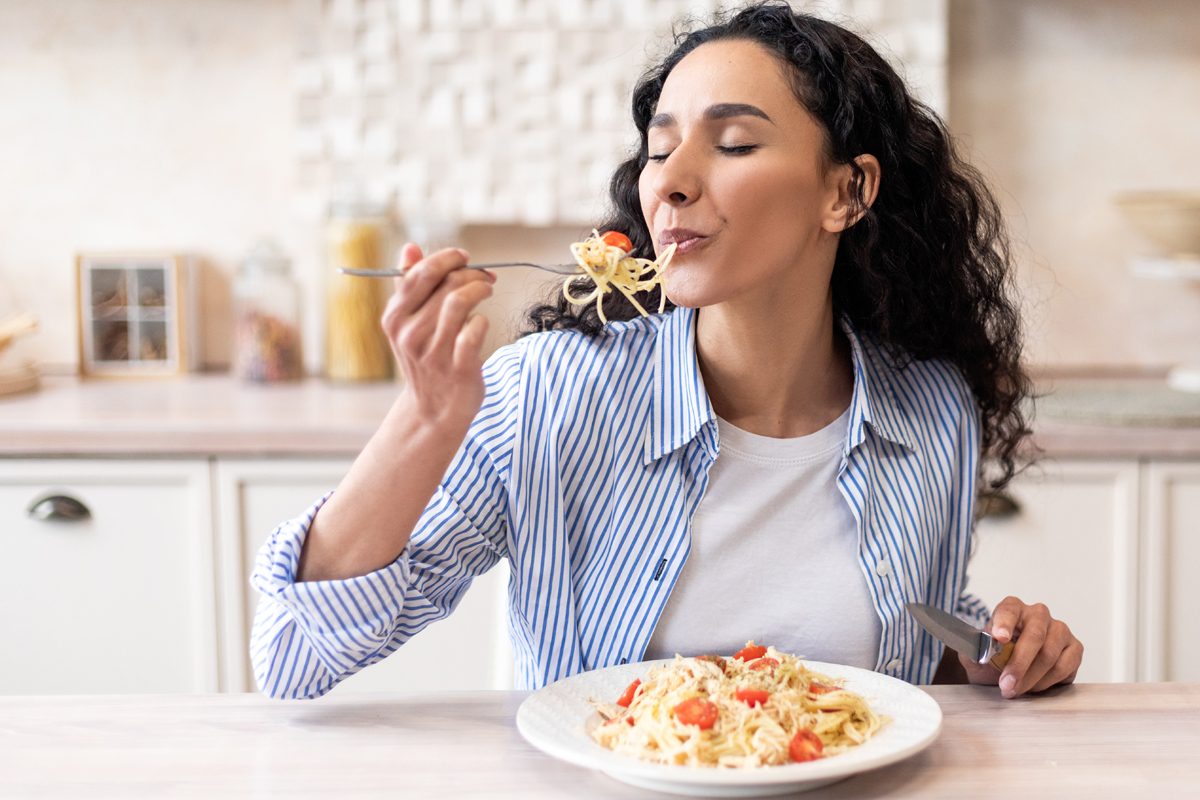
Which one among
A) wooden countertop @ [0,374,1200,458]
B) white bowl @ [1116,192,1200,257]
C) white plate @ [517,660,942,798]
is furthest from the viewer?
white bowl @ [1116,192,1200,257]

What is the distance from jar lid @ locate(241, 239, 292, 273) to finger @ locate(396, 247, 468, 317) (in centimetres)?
165

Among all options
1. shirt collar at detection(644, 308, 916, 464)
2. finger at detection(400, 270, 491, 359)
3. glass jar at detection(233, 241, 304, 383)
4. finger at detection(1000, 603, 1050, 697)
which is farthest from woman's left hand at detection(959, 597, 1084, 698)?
glass jar at detection(233, 241, 304, 383)

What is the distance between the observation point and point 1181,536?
2016mm

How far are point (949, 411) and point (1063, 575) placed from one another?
85 cm

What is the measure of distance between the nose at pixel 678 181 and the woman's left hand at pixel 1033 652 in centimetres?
52

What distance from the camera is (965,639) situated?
1084 mm

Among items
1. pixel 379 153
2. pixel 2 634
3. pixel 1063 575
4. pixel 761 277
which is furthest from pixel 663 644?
pixel 379 153

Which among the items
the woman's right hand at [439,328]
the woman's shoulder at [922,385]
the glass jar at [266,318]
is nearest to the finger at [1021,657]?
the woman's shoulder at [922,385]

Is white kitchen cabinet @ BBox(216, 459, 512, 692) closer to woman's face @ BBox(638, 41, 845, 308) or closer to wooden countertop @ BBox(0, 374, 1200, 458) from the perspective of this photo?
wooden countertop @ BBox(0, 374, 1200, 458)

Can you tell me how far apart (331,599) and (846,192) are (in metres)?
0.72

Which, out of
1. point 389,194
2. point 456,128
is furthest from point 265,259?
point 456,128

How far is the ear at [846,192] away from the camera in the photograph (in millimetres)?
1275

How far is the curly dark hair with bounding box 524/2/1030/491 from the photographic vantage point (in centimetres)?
126

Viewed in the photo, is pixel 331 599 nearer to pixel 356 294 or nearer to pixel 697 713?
pixel 697 713
